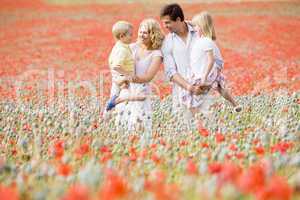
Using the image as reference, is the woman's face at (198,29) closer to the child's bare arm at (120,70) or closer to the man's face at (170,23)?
the man's face at (170,23)

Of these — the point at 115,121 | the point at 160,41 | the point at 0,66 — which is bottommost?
the point at 0,66

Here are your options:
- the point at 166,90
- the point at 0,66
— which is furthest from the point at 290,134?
the point at 0,66

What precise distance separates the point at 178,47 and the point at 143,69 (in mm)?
321

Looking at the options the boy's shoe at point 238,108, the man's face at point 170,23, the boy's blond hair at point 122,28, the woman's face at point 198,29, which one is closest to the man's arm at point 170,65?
the man's face at point 170,23

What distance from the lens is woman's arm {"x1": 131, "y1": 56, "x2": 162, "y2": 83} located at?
6.02 metres

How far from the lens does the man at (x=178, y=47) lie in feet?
20.0

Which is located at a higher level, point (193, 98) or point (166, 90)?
point (193, 98)

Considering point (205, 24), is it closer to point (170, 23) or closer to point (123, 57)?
point (170, 23)

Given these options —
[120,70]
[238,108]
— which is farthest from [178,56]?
[238,108]

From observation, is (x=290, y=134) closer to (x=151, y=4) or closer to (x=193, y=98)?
(x=193, y=98)

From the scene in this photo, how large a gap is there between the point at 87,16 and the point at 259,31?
423 centimetres

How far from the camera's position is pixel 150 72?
6043 mm

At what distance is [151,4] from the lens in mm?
19438

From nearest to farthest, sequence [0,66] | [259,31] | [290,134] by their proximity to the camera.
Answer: [290,134], [0,66], [259,31]
